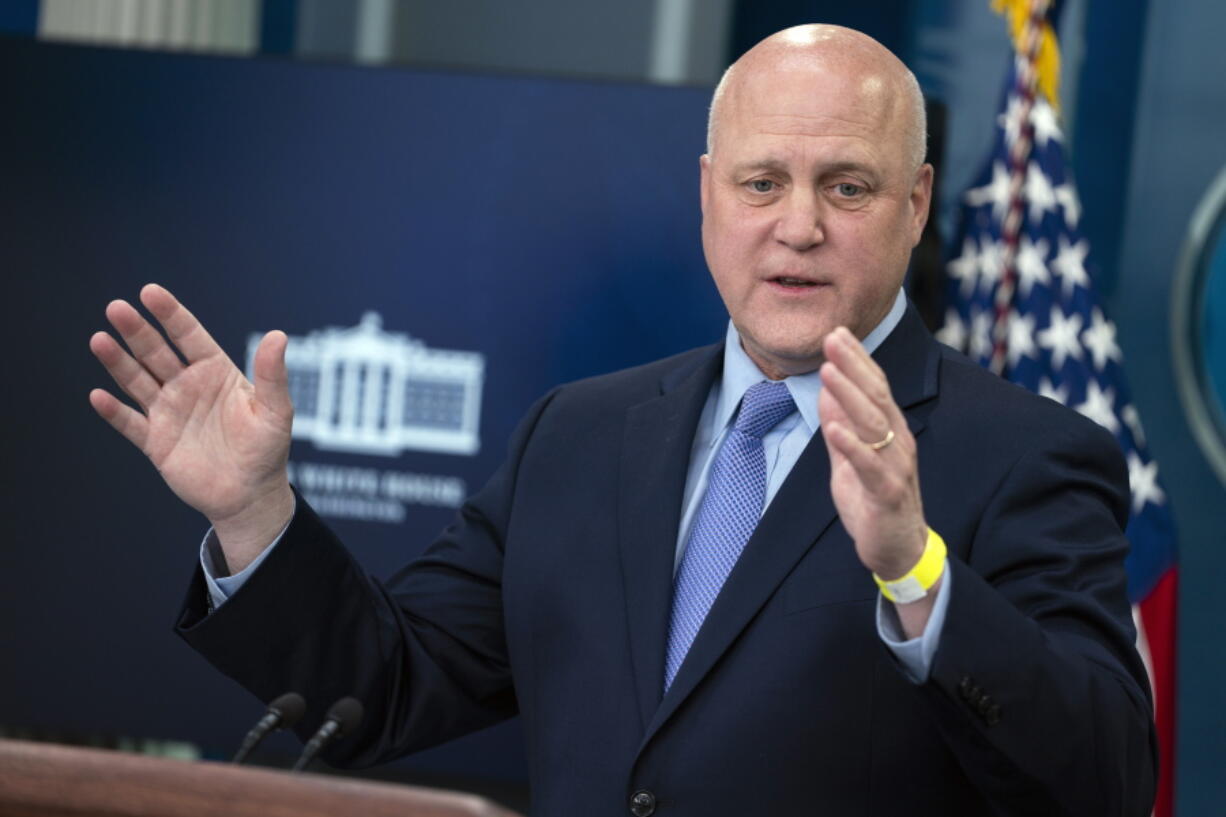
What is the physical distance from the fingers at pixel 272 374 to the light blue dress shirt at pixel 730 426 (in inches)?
6.8

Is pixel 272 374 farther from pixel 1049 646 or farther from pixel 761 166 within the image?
pixel 1049 646

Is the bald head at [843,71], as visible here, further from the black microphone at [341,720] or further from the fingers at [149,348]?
Answer: the black microphone at [341,720]

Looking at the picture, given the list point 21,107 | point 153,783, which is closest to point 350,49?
point 21,107

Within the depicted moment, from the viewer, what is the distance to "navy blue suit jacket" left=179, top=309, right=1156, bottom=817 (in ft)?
5.66

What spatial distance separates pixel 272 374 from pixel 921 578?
2.52ft

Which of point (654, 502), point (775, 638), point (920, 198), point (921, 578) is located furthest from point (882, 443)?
point (920, 198)

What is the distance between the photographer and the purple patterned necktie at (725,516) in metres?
2.02

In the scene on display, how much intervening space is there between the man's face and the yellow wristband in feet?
1.42

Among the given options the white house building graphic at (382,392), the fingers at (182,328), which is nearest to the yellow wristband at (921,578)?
the fingers at (182,328)

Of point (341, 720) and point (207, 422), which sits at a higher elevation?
point (207, 422)

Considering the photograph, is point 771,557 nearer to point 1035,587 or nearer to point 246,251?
point 1035,587

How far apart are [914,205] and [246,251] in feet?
6.84

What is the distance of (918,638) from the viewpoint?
1689 millimetres

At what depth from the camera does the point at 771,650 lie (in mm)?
1934
